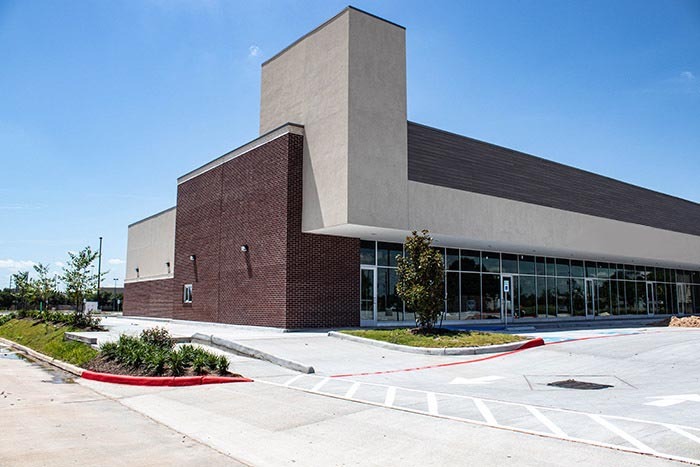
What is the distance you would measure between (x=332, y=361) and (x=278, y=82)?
582 inches

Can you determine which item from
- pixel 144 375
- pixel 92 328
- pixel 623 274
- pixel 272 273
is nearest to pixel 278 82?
pixel 272 273

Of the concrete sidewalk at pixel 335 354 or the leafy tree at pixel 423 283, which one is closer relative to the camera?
the concrete sidewalk at pixel 335 354

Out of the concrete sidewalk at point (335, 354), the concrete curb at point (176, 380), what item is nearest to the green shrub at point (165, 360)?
the concrete curb at point (176, 380)

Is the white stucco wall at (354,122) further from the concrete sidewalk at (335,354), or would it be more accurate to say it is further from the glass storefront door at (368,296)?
the concrete sidewalk at (335,354)

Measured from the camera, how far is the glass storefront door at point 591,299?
3584 centimetres

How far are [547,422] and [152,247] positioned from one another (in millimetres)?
34825

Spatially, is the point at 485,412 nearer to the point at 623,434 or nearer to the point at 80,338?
the point at 623,434

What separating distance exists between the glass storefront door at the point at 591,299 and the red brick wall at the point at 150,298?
2476cm

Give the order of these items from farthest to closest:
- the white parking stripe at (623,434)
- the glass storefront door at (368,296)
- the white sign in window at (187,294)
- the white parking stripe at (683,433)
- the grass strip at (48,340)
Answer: the white sign in window at (187,294) < the glass storefront door at (368,296) < the grass strip at (48,340) < the white parking stripe at (683,433) < the white parking stripe at (623,434)

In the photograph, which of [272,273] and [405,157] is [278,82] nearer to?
[405,157]

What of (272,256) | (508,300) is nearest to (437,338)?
(272,256)

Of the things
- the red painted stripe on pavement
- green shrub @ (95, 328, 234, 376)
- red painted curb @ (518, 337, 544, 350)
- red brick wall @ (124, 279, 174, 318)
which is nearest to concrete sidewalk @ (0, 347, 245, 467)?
green shrub @ (95, 328, 234, 376)

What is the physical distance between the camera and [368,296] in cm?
2416

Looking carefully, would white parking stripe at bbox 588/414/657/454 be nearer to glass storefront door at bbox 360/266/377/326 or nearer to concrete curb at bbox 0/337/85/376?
concrete curb at bbox 0/337/85/376
